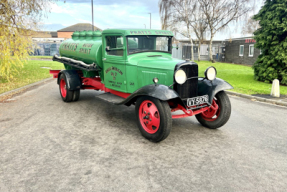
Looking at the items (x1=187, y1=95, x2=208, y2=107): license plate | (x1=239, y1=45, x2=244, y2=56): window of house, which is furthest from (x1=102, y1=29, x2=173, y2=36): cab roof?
(x1=239, y1=45, x2=244, y2=56): window of house

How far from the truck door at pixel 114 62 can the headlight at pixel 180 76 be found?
58.6 inches

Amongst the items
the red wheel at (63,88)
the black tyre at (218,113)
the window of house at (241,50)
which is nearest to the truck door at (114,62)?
the black tyre at (218,113)

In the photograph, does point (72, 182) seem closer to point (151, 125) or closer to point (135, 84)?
point (151, 125)

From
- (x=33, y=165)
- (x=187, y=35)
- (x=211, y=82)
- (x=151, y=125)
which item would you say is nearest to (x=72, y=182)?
(x=33, y=165)

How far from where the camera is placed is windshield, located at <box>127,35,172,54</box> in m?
5.11

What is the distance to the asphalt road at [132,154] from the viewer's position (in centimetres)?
289

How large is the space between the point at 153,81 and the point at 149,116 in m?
0.67

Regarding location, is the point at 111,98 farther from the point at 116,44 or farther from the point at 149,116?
the point at 149,116

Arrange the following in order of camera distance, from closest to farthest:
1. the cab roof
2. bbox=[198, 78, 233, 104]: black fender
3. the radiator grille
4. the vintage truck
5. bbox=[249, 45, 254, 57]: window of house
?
1. the vintage truck
2. the radiator grille
3. bbox=[198, 78, 233, 104]: black fender
4. the cab roof
5. bbox=[249, 45, 254, 57]: window of house

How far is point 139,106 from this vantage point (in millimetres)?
4430

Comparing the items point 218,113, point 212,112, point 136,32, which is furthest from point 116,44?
point 218,113

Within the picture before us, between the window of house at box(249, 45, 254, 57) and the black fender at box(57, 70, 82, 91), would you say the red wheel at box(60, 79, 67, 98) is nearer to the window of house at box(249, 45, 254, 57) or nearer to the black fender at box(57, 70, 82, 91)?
the black fender at box(57, 70, 82, 91)

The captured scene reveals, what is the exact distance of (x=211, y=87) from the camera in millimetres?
4652

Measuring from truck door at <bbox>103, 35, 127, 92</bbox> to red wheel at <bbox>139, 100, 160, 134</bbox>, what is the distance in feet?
3.55
